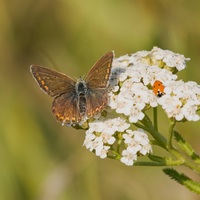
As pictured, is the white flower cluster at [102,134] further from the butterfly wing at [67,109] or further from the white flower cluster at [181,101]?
the white flower cluster at [181,101]

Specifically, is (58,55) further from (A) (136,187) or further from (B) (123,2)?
(A) (136,187)

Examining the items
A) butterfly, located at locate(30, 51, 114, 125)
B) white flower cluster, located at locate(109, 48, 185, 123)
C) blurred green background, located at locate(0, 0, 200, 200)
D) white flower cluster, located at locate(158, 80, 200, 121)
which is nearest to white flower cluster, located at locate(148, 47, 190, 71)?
white flower cluster, located at locate(109, 48, 185, 123)

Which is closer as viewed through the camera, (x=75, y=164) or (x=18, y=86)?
(x=75, y=164)

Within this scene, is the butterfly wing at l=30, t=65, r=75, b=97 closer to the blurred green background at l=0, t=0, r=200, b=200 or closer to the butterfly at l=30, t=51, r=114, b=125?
the butterfly at l=30, t=51, r=114, b=125

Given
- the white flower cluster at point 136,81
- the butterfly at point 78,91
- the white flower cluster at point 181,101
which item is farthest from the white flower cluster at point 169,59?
the butterfly at point 78,91

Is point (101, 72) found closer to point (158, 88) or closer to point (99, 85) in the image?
point (99, 85)

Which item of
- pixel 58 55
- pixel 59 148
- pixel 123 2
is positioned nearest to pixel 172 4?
pixel 123 2

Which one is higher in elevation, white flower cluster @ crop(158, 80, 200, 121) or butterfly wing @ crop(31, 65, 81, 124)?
white flower cluster @ crop(158, 80, 200, 121)
